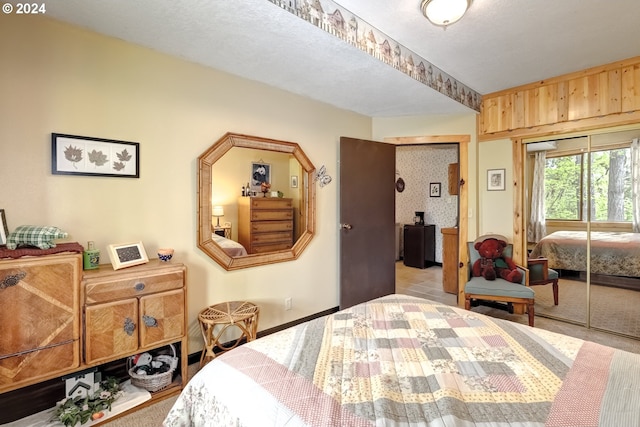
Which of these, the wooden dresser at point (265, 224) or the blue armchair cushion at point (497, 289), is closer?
the wooden dresser at point (265, 224)

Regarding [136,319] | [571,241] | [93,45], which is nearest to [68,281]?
[136,319]

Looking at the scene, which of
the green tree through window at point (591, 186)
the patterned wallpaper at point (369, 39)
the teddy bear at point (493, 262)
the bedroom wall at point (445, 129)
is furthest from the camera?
the bedroom wall at point (445, 129)

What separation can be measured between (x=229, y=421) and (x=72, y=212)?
1748mm

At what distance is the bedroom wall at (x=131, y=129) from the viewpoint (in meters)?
1.85

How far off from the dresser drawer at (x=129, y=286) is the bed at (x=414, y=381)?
Result: 951 mm

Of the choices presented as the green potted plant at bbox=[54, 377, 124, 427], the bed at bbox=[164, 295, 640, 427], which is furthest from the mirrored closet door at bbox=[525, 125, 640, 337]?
the green potted plant at bbox=[54, 377, 124, 427]

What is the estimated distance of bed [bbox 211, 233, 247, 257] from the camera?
2663 mm

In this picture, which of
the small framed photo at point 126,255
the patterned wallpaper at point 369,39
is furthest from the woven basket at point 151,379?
the patterned wallpaper at point 369,39

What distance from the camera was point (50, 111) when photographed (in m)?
1.92

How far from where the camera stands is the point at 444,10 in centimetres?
192

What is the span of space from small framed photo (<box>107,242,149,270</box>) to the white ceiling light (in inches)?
94.0

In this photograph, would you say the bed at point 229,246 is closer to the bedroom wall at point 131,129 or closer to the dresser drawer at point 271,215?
the bedroom wall at point 131,129

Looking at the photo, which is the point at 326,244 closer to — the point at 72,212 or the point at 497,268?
the point at 497,268

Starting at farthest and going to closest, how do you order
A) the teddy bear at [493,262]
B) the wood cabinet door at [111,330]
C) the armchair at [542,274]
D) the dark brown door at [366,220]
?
the dark brown door at [366,220] → the armchair at [542,274] → the teddy bear at [493,262] → the wood cabinet door at [111,330]
